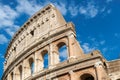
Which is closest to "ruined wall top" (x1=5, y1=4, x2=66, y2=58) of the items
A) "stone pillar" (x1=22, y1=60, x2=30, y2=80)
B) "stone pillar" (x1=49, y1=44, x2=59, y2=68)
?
"stone pillar" (x1=49, y1=44, x2=59, y2=68)

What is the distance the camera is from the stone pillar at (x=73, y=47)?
77.8ft

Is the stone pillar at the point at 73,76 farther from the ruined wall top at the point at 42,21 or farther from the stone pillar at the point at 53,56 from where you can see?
the ruined wall top at the point at 42,21

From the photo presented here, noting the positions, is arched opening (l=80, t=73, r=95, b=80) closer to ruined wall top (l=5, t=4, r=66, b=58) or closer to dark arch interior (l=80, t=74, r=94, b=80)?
dark arch interior (l=80, t=74, r=94, b=80)

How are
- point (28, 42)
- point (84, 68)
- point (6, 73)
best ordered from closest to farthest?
point (84, 68), point (28, 42), point (6, 73)

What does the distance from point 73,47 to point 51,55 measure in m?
2.24

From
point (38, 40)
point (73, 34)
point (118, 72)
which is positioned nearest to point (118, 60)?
point (118, 72)

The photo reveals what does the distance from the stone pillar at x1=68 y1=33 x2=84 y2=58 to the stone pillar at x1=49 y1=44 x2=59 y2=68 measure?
1.64m

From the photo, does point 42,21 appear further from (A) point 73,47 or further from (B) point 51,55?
(A) point 73,47

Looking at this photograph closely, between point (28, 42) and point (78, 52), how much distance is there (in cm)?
698

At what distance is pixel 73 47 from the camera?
947 inches

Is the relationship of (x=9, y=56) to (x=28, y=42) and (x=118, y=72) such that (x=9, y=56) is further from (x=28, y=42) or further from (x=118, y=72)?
(x=118, y=72)

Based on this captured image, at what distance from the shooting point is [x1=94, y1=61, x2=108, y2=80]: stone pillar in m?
20.8

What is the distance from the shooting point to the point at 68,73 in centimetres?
2275

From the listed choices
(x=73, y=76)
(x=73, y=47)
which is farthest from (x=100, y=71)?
(x=73, y=47)
